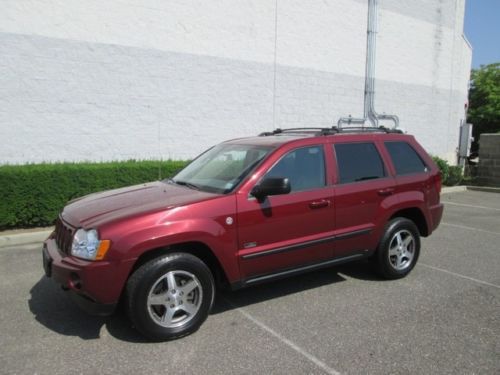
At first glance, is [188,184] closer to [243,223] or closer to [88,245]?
[243,223]

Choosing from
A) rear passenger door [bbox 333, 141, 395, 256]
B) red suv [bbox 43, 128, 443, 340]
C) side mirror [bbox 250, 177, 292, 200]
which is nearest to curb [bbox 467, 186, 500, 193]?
red suv [bbox 43, 128, 443, 340]

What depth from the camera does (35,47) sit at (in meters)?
→ 8.32

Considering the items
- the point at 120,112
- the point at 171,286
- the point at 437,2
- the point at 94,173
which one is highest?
the point at 437,2

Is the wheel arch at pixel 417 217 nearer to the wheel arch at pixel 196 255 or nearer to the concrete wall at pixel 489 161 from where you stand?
the wheel arch at pixel 196 255

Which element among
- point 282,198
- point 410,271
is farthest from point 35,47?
point 410,271

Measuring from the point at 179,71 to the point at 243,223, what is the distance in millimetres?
6815

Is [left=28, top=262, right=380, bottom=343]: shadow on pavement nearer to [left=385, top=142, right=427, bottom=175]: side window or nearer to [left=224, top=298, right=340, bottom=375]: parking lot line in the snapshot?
[left=224, top=298, right=340, bottom=375]: parking lot line

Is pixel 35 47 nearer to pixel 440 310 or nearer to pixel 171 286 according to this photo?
pixel 171 286

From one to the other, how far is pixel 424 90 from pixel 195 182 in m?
13.4

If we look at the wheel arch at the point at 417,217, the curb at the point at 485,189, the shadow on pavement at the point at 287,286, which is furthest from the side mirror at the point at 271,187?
the curb at the point at 485,189

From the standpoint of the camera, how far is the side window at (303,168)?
4.49m

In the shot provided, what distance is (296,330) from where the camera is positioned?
3.95 meters

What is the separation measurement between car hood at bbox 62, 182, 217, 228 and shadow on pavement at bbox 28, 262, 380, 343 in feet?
3.10

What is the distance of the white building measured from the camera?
27.5ft
